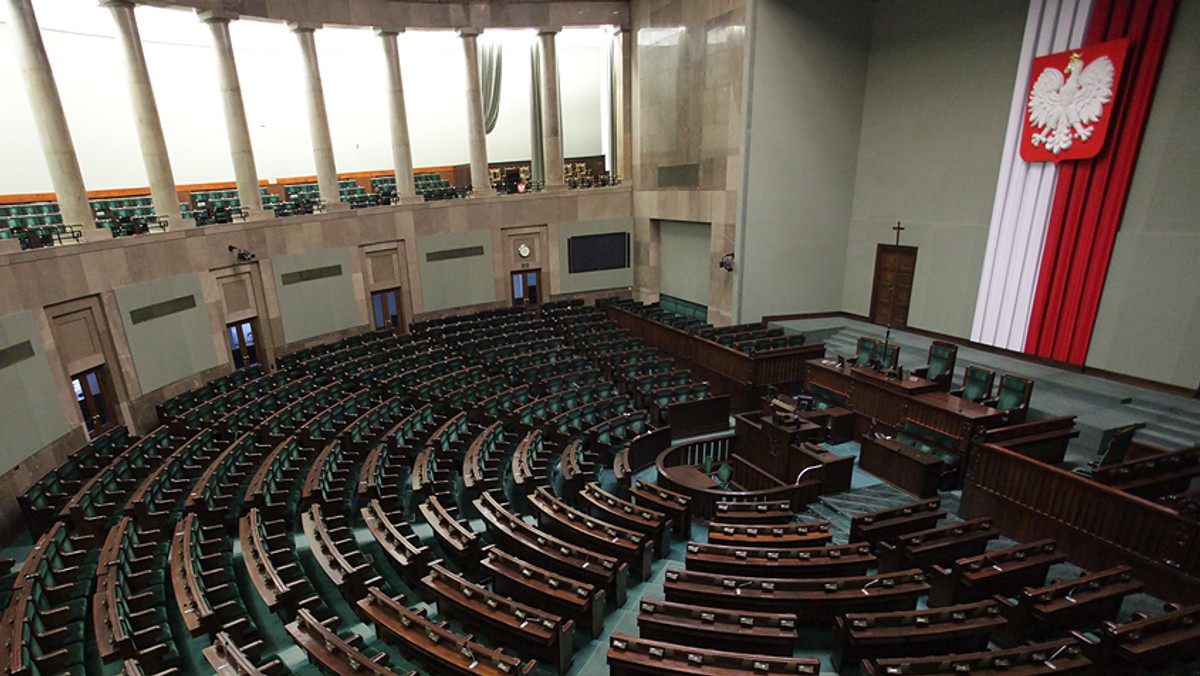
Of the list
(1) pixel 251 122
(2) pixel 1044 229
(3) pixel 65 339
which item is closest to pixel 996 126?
(2) pixel 1044 229

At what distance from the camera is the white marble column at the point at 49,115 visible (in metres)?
9.39

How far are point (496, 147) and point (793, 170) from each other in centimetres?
1203

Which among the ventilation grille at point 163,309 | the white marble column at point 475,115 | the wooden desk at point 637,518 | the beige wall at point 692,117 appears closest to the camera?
the wooden desk at point 637,518

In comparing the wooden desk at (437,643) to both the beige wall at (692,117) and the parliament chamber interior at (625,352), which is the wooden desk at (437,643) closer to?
the parliament chamber interior at (625,352)

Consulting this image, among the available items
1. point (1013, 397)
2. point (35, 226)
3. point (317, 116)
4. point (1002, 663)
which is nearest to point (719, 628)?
point (1002, 663)

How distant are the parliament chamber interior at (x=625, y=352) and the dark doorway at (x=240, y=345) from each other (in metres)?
0.06

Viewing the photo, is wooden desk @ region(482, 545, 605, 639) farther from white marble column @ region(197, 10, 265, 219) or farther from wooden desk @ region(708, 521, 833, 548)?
white marble column @ region(197, 10, 265, 219)

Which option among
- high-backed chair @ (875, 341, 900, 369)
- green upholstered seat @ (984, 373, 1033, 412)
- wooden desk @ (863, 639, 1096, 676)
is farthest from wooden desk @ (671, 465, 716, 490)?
green upholstered seat @ (984, 373, 1033, 412)

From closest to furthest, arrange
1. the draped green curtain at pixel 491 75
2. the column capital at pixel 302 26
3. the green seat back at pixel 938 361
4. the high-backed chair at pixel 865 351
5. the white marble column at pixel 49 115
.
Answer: the white marble column at pixel 49 115
the green seat back at pixel 938 361
the high-backed chair at pixel 865 351
the column capital at pixel 302 26
the draped green curtain at pixel 491 75

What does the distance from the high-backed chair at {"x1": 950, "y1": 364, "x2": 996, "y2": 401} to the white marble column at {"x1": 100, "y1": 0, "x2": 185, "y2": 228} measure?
14.3m

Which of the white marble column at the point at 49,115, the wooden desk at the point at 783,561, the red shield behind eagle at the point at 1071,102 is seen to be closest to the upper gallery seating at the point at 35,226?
the white marble column at the point at 49,115

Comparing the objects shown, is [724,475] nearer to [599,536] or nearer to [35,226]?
[599,536]

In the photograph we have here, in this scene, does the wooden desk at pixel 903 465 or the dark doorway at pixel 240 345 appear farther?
the dark doorway at pixel 240 345

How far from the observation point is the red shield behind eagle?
9234mm
